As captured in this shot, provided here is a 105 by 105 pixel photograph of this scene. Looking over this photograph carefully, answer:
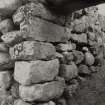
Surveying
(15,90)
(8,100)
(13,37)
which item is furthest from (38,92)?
(13,37)

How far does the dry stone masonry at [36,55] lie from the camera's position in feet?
7.34

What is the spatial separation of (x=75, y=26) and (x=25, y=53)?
56.8 inches

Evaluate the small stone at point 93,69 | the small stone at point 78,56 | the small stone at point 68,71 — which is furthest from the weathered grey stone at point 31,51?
the small stone at point 93,69

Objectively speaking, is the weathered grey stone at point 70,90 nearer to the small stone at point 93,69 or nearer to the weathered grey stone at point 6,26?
the small stone at point 93,69

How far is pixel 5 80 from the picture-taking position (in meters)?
2.50

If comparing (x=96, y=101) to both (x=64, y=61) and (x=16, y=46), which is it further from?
(x=16, y=46)

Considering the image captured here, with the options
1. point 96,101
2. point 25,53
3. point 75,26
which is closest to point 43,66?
point 25,53

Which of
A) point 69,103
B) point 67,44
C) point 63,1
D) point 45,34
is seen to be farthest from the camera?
point 67,44

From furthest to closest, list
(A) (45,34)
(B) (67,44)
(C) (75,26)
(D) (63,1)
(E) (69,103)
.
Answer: (C) (75,26) → (B) (67,44) → (E) (69,103) → (A) (45,34) → (D) (63,1)

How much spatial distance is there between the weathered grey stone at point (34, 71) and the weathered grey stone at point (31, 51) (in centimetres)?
7

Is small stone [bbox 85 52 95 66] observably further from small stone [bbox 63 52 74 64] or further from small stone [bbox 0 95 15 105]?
small stone [bbox 0 95 15 105]

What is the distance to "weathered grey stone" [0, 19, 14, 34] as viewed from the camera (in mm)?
2565

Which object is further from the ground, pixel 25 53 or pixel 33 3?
pixel 33 3

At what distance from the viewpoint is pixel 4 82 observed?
250 cm
